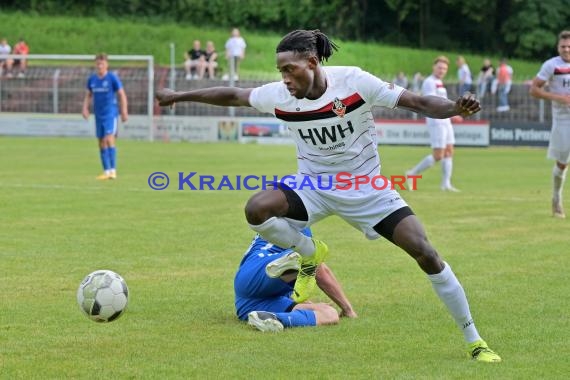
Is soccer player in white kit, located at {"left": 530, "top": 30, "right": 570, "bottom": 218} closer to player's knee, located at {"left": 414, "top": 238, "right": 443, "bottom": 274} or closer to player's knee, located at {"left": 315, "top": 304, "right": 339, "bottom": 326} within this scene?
player's knee, located at {"left": 315, "top": 304, "right": 339, "bottom": 326}

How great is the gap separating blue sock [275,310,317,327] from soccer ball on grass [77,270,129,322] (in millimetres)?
1148

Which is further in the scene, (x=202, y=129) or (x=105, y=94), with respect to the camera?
(x=202, y=129)

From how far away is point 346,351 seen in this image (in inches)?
280

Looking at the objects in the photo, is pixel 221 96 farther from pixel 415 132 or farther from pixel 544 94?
pixel 415 132

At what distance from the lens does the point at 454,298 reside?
6.84 meters

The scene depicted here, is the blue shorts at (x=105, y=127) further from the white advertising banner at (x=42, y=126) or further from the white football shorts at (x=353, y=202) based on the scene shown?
the white advertising banner at (x=42, y=126)

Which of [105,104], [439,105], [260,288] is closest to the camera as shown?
[439,105]

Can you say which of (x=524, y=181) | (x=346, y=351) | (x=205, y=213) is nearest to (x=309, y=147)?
(x=346, y=351)

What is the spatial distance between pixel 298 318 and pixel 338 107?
167 cm

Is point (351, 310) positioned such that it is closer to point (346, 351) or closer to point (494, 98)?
point (346, 351)

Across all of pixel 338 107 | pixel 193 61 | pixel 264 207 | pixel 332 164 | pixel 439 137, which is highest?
pixel 193 61

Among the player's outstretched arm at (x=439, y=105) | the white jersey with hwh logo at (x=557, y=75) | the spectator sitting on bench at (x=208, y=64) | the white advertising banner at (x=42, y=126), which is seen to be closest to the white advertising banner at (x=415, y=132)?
the spectator sitting on bench at (x=208, y=64)

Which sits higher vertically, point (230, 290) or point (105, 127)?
point (105, 127)

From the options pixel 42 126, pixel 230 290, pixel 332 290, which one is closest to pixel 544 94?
pixel 230 290
